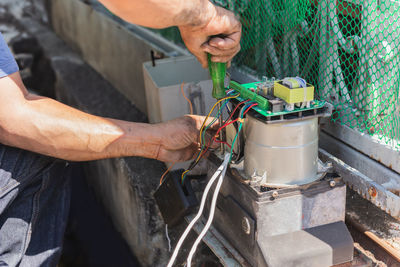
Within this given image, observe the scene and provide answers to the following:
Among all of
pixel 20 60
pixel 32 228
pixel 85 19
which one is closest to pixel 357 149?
pixel 32 228

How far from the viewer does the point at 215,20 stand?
1818mm

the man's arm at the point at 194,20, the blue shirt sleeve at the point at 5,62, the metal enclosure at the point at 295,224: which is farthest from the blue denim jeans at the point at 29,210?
the metal enclosure at the point at 295,224

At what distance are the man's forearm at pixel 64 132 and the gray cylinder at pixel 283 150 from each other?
666 mm

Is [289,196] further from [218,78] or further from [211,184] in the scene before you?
[218,78]

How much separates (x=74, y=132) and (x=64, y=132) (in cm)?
5

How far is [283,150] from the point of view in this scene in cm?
→ 171

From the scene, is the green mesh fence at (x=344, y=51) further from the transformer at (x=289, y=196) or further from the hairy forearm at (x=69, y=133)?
the hairy forearm at (x=69, y=133)


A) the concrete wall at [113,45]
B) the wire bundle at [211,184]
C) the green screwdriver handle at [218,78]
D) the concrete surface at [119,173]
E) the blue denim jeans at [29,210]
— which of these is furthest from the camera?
the concrete wall at [113,45]

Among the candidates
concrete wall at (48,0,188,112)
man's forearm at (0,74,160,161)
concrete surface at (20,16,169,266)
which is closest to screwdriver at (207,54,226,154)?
man's forearm at (0,74,160,161)

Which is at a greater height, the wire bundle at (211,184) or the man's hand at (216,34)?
the man's hand at (216,34)

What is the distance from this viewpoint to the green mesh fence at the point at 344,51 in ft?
6.38

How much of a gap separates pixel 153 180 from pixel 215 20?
1.57 metres

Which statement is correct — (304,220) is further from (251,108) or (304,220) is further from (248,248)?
(251,108)

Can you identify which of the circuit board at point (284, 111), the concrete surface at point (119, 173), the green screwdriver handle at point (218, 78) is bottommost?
the concrete surface at point (119, 173)
